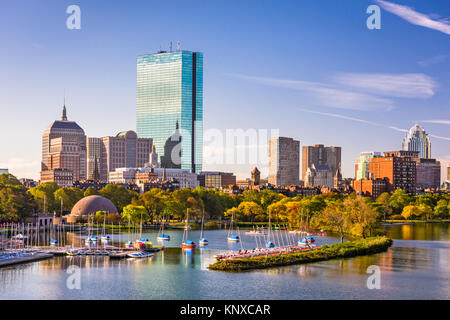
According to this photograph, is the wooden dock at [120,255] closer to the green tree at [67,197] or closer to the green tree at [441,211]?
the green tree at [67,197]

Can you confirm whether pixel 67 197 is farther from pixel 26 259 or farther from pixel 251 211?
pixel 26 259

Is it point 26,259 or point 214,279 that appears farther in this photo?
point 26,259

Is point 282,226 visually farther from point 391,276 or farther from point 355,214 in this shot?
point 391,276

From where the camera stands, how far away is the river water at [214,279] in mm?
59375

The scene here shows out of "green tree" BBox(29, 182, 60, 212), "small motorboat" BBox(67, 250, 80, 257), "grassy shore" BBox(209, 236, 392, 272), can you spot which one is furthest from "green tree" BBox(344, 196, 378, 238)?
"green tree" BBox(29, 182, 60, 212)

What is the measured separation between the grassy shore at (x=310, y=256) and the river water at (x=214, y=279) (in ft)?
6.10

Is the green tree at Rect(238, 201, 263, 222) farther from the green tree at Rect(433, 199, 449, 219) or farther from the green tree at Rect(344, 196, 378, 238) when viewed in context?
the green tree at Rect(433, 199, 449, 219)

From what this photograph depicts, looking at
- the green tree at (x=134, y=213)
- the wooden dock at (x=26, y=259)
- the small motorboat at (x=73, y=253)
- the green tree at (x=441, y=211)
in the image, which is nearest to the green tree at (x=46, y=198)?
the green tree at (x=134, y=213)

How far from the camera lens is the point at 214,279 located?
6675 centimetres

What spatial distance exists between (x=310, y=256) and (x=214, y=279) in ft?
61.8

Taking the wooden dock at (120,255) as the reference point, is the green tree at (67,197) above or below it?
above

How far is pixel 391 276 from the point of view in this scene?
2709 inches

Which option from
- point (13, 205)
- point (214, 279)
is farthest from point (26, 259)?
point (13, 205)
